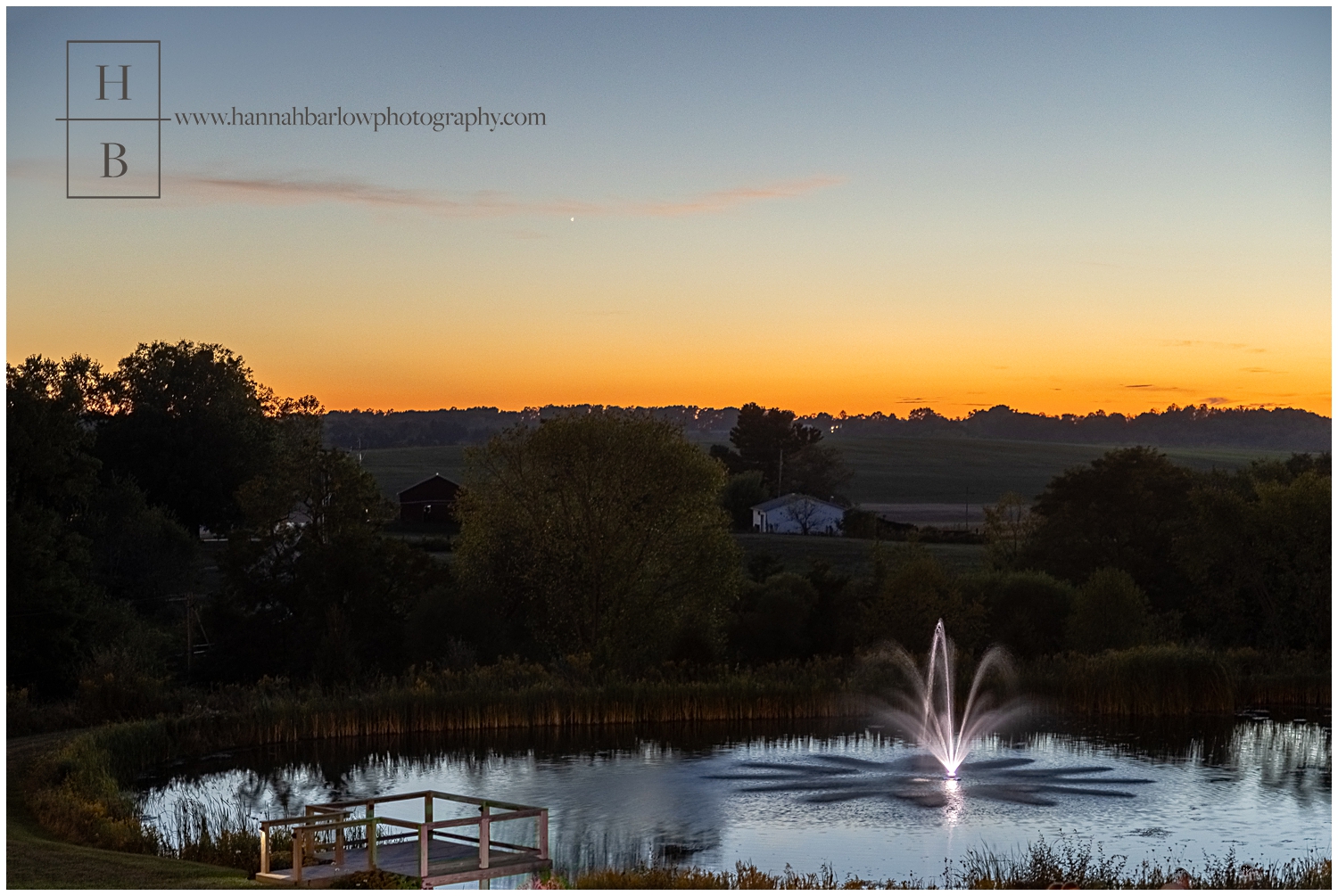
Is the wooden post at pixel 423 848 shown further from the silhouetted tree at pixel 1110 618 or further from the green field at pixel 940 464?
the green field at pixel 940 464

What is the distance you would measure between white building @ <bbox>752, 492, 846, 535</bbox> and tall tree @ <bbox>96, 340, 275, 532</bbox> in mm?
40083

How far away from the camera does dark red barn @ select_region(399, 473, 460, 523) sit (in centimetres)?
10481

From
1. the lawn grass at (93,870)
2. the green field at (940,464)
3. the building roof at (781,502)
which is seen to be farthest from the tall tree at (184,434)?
the green field at (940,464)

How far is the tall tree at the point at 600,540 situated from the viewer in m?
50.1

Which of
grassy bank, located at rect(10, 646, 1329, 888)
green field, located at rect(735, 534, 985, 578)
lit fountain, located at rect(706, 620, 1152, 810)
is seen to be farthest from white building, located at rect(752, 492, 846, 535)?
lit fountain, located at rect(706, 620, 1152, 810)

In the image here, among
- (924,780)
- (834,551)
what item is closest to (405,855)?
(924,780)

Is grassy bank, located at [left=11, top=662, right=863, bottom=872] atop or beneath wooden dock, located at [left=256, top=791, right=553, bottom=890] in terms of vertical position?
beneath

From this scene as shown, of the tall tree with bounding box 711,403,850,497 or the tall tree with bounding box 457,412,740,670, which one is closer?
the tall tree with bounding box 457,412,740,670

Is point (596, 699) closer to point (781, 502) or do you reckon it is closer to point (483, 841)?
point (483, 841)

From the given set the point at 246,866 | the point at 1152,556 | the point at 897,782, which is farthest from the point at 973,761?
the point at 1152,556

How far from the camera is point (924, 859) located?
73.8 ft

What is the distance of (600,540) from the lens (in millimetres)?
50688

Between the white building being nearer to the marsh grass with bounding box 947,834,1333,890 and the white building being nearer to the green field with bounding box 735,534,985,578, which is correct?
the green field with bounding box 735,534,985,578

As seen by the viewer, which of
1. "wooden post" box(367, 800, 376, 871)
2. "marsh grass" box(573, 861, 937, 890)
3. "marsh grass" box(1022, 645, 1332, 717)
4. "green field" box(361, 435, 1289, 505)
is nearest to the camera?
"marsh grass" box(573, 861, 937, 890)
